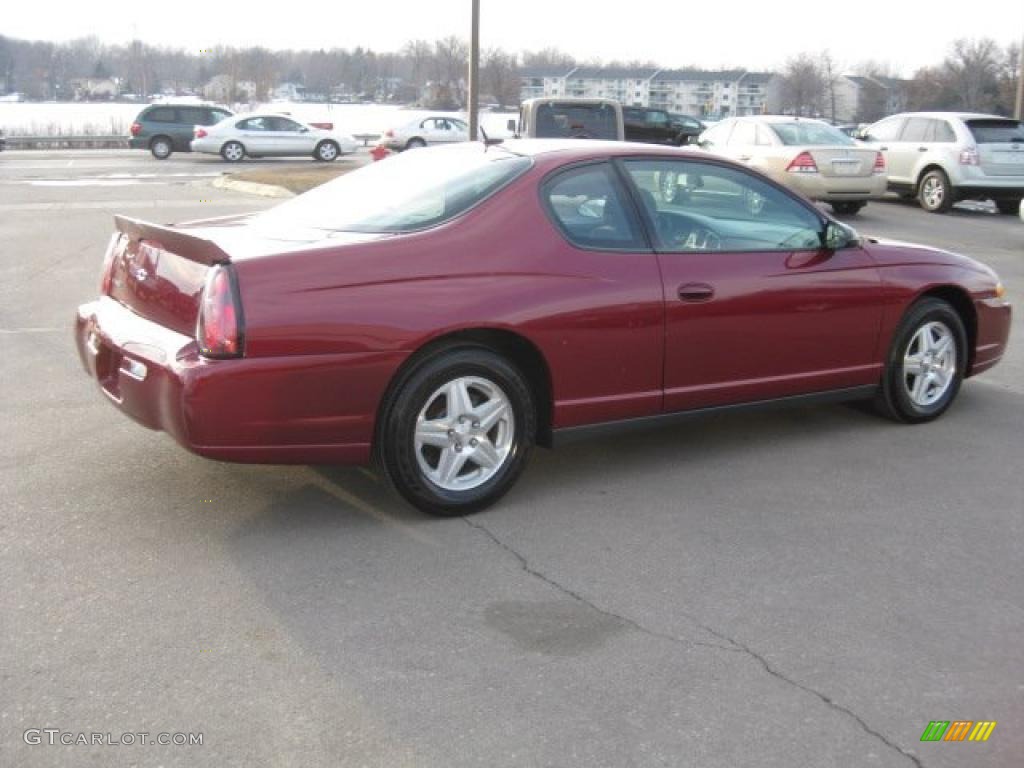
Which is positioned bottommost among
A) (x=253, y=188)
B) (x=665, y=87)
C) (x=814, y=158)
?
(x=253, y=188)

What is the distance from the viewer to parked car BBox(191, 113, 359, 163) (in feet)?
105

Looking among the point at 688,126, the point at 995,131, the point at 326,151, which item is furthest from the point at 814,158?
the point at 688,126

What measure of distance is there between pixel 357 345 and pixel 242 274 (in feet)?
1.65

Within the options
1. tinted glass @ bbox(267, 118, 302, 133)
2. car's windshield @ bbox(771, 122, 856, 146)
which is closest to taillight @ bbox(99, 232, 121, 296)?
car's windshield @ bbox(771, 122, 856, 146)

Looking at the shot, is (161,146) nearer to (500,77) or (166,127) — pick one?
(166,127)

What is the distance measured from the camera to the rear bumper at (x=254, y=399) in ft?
13.7

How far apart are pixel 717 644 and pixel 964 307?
3.54 metres

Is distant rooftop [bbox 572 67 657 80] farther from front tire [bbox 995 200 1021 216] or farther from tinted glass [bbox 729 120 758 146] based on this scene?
tinted glass [bbox 729 120 758 146]

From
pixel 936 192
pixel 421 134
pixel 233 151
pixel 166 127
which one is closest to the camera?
pixel 936 192

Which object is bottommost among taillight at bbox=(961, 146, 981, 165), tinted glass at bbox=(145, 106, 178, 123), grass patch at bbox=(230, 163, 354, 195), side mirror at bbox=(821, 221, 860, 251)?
grass patch at bbox=(230, 163, 354, 195)

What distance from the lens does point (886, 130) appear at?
19.9 meters

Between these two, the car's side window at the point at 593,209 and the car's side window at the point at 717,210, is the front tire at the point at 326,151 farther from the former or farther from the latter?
the car's side window at the point at 593,209

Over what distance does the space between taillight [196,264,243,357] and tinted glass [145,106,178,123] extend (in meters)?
31.5

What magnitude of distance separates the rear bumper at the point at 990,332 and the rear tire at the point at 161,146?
30.4 metres
